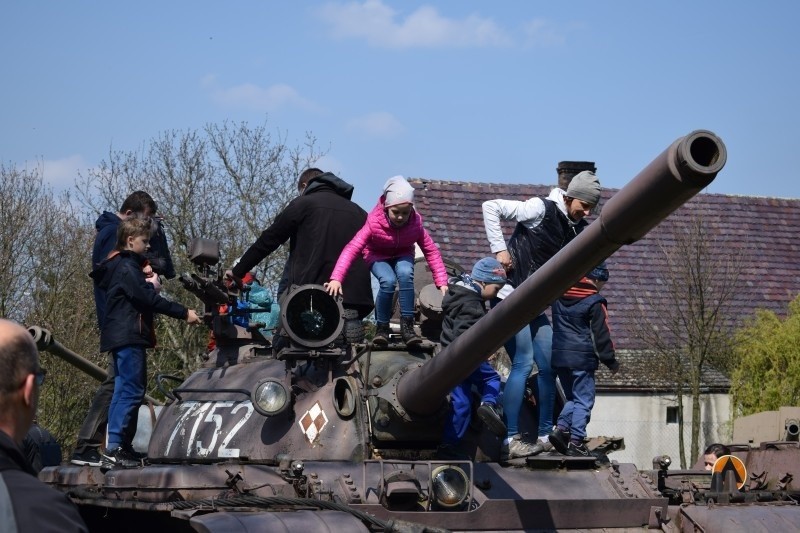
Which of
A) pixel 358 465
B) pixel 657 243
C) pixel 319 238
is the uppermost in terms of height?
pixel 657 243

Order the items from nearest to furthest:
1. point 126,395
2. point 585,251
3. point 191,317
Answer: point 585,251
point 126,395
point 191,317

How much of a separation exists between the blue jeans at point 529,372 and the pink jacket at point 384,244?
0.82 meters

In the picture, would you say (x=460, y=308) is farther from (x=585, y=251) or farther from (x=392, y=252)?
(x=585, y=251)

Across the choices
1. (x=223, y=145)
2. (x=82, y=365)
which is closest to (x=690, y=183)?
(x=82, y=365)

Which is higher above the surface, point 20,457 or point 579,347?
point 579,347

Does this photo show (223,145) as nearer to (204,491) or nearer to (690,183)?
(204,491)

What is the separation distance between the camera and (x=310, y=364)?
954 centimetres

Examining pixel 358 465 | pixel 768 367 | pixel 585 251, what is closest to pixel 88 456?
pixel 358 465

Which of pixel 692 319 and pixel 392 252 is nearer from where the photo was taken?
pixel 392 252

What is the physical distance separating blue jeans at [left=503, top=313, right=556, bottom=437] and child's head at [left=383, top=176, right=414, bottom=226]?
1.25 meters

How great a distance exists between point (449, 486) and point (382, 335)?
1.76 meters

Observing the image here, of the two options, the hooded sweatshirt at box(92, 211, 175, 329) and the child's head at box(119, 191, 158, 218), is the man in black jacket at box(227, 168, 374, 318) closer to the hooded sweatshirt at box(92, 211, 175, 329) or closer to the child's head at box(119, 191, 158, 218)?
the hooded sweatshirt at box(92, 211, 175, 329)

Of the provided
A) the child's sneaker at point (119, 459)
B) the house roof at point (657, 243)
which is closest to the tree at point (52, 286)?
the house roof at point (657, 243)

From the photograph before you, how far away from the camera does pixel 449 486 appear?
8.34m
